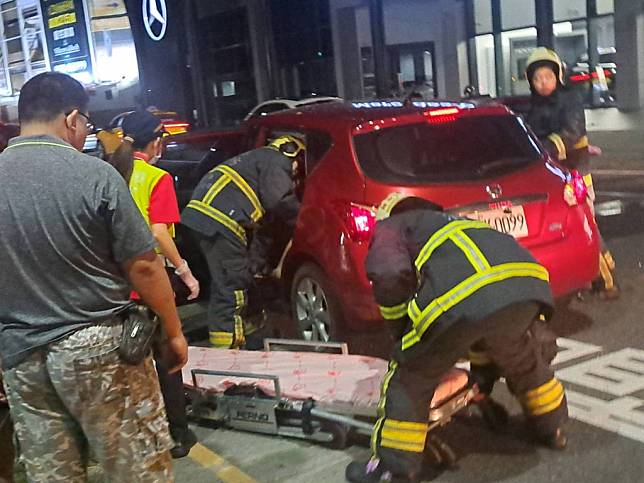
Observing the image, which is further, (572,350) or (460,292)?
(572,350)

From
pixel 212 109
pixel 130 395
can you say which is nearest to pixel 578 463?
pixel 130 395

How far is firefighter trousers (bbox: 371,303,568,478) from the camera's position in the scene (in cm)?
359

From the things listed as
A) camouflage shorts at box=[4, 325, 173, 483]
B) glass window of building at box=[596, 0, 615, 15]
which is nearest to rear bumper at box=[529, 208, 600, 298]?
camouflage shorts at box=[4, 325, 173, 483]

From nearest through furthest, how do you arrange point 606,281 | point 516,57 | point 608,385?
point 608,385 < point 606,281 < point 516,57

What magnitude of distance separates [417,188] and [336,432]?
5.32ft

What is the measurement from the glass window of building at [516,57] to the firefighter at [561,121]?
13.7m

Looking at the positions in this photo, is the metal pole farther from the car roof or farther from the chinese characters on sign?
the car roof

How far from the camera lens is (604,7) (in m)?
18.2

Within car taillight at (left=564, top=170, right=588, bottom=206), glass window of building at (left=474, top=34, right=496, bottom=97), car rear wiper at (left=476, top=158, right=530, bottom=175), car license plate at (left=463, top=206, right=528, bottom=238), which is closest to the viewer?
car license plate at (left=463, top=206, right=528, bottom=238)

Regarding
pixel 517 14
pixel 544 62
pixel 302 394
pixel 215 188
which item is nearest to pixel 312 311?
pixel 215 188

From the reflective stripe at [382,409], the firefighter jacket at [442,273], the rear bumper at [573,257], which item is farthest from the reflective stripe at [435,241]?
the rear bumper at [573,257]

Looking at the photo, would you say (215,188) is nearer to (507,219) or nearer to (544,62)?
(507,219)

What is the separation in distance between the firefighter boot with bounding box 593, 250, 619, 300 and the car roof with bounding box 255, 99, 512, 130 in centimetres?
142

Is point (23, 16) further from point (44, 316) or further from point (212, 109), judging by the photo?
point (44, 316)
